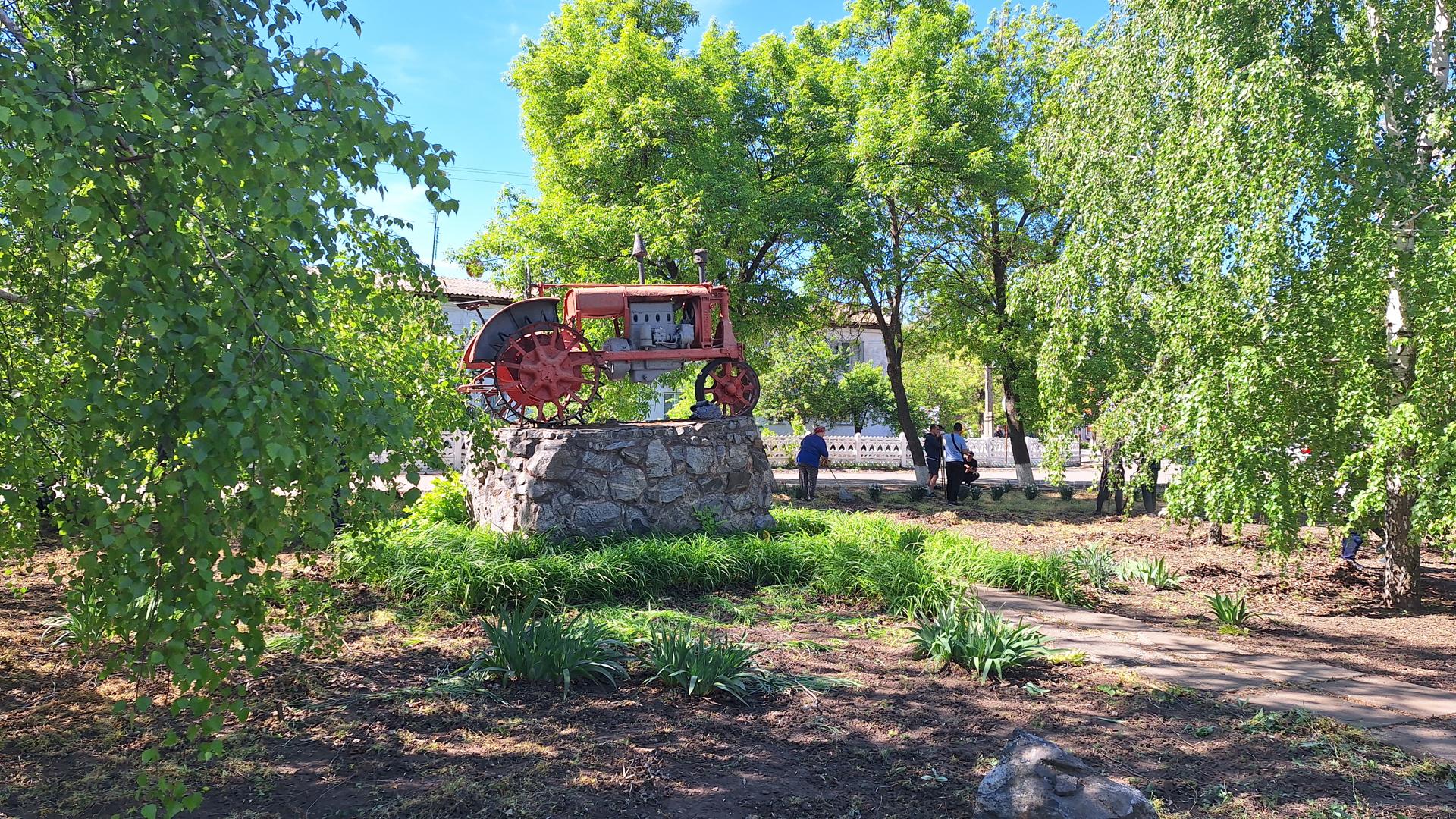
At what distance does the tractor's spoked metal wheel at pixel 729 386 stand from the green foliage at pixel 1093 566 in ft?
13.7

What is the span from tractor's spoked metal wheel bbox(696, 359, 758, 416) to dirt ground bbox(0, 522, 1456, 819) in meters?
5.66

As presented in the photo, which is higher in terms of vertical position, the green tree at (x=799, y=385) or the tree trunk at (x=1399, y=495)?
the green tree at (x=799, y=385)

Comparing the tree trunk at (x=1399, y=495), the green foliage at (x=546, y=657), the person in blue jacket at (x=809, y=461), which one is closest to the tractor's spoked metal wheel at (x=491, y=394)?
the green foliage at (x=546, y=657)

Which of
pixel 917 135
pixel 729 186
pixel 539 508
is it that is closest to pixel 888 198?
pixel 917 135

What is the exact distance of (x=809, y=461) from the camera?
15.4 m

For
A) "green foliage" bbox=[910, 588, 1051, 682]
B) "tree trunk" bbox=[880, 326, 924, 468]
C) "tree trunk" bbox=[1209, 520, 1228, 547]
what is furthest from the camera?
"tree trunk" bbox=[880, 326, 924, 468]

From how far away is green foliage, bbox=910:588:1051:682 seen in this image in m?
5.36

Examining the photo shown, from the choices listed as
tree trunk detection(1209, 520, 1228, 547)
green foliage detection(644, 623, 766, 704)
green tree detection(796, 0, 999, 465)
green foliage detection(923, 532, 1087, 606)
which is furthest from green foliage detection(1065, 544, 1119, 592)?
green tree detection(796, 0, 999, 465)

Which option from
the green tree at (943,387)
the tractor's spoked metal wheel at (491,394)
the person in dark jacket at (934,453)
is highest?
the green tree at (943,387)

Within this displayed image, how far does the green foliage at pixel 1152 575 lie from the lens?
352 inches

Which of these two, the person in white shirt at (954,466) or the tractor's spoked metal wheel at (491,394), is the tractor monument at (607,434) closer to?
the tractor's spoked metal wheel at (491,394)

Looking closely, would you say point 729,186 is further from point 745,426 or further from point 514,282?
point 745,426

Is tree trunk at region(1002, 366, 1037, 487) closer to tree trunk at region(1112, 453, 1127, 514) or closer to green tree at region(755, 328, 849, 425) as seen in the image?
tree trunk at region(1112, 453, 1127, 514)

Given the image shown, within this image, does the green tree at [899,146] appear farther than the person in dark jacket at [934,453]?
No
